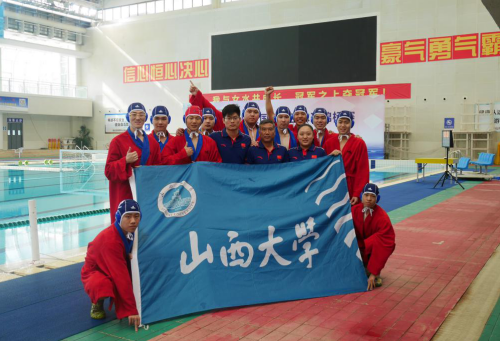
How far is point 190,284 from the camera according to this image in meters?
3.64

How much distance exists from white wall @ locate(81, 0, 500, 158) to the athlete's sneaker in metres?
20.6

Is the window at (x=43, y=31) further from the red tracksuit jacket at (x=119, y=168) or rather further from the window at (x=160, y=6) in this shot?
the red tracksuit jacket at (x=119, y=168)

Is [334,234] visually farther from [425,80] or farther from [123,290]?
[425,80]

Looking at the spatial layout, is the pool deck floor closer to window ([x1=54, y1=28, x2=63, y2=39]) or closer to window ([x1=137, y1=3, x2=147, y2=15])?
window ([x1=137, y1=3, x2=147, y2=15])

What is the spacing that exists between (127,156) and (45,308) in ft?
4.74

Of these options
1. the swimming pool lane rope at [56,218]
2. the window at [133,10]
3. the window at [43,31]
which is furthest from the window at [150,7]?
the swimming pool lane rope at [56,218]

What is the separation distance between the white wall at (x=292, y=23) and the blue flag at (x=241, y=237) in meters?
19.1

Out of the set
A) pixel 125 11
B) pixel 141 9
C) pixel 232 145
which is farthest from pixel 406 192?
pixel 125 11

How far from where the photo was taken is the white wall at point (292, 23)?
21.5 metres

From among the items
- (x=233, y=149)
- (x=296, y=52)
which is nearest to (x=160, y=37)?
(x=296, y=52)

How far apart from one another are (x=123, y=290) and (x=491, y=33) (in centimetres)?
Result: 2253

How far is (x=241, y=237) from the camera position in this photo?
13.0 ft

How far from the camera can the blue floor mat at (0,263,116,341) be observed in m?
3.28

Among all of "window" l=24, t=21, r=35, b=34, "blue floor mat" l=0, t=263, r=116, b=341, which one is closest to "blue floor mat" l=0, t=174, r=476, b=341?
"blue floor mat" l=0, t=263, r=116, b=341
